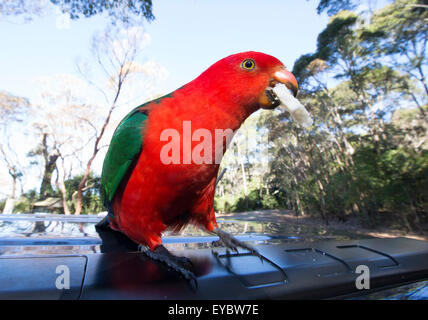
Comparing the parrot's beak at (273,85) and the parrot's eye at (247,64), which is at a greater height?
the parrot's eye at (247,64)

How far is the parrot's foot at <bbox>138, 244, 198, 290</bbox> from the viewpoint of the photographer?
840mm

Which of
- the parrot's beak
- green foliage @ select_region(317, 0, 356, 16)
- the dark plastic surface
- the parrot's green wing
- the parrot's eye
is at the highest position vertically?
green foliage @ select_region(317, 0, 356, 16)

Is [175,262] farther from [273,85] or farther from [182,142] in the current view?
[273,85]

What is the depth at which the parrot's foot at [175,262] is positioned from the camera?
84 cm

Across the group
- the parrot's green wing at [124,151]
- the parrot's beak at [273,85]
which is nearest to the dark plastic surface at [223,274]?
the parrot's green wing at [124,151]

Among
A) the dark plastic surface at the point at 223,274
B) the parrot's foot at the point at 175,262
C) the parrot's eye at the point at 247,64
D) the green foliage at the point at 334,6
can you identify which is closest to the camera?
the dark plastic surface at the point at 223,274

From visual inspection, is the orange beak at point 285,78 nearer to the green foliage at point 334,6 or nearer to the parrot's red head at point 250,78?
the parrot's red head at point 250,78

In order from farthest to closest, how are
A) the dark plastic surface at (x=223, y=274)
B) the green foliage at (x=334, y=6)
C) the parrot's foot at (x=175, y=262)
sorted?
1. the green foliage at (x=334, y=6)
2. the parrot's foot at (x=175, y=262)
3. the dark plastic surface at (x=223, y=274)

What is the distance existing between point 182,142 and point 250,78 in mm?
536

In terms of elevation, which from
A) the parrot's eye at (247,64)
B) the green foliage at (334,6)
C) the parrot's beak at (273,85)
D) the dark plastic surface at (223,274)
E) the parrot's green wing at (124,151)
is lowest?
the dark plastic surface at (223,274)

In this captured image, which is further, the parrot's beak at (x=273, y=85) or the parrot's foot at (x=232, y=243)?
the parrot's beak at (x=273, y=85)

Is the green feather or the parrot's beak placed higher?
the parrot's beak

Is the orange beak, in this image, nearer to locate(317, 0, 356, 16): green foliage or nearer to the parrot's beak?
the parrot's beak

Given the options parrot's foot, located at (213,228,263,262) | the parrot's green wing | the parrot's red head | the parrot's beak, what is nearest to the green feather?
the parrot's green wing
